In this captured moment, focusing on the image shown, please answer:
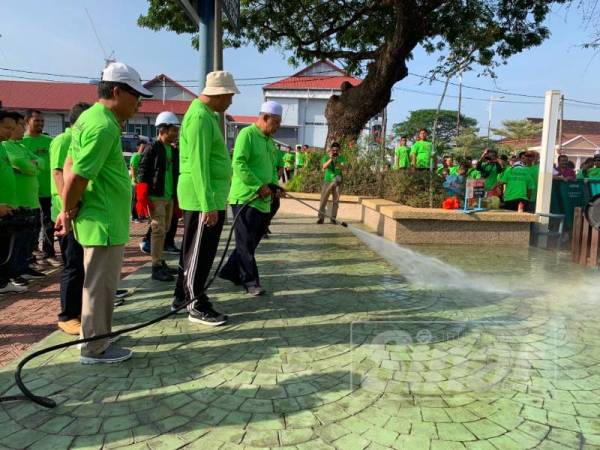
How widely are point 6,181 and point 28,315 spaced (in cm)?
145

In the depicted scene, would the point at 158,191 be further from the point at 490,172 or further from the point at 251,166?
the point at 490,172

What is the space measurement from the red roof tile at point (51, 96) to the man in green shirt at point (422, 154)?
3725 centimetres

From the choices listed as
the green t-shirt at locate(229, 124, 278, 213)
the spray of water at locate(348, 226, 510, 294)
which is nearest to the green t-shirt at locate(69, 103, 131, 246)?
the green t-shirt at locate(229, 124, 278, 213)

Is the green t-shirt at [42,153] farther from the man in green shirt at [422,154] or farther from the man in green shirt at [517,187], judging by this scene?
the man in green shirt at [422,154]

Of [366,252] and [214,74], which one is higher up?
[214,74]

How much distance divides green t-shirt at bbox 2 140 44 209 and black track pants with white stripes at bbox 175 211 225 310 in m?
2.27

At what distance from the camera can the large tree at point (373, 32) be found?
1355 centimetres

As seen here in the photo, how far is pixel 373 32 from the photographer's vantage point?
Result: 16.1m

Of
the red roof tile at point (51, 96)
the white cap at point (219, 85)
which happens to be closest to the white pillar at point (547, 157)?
the white cap at point (219, 85)

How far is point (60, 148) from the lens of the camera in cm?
424

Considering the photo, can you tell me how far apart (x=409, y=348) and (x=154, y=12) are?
53.7 ft

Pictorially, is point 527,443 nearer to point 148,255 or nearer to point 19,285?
point 19,285

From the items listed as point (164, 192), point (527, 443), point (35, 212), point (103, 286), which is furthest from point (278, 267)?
point (527, 443)

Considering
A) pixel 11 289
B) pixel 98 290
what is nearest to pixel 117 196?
pixel 98 290
